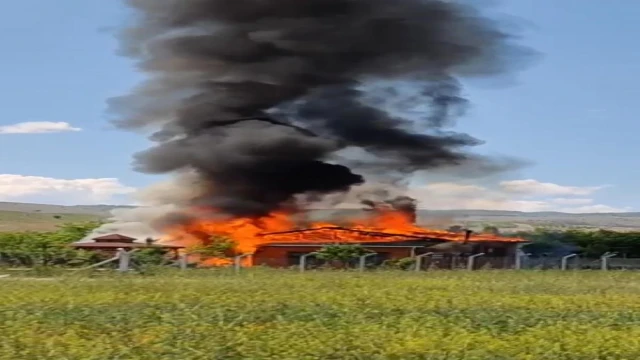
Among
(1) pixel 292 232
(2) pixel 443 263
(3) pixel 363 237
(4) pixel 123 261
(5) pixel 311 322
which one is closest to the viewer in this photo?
(5) pixel 311 322

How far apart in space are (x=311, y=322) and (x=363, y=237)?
26.1 m

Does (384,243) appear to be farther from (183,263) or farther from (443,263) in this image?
(183,263)

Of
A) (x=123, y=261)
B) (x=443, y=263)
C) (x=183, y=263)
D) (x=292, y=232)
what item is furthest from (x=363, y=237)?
(x=123, y=261)

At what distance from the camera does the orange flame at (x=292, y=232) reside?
36344mm

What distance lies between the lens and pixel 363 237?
126 feet

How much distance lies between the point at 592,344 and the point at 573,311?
3783 millimetres

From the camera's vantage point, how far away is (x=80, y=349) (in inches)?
395

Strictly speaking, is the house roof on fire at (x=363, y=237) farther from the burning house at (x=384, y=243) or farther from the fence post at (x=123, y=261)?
the fence post at (x=123, y=261)

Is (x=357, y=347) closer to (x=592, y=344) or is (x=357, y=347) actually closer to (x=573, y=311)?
(x=592, y=344)

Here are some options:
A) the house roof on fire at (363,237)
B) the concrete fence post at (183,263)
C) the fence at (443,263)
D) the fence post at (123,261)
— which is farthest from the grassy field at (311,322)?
the house roof on fire at (363,237)

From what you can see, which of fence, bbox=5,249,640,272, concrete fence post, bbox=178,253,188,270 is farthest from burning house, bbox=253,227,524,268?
concrete fence post, bbox=178,253,188,270

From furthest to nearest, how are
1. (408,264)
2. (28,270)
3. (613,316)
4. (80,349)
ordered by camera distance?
(408,264) → (28,270) → (613,316) → (80,349)

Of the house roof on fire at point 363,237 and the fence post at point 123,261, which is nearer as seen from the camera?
the fence post at point 123,261

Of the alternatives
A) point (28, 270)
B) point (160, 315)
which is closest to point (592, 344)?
point (160, 315)
